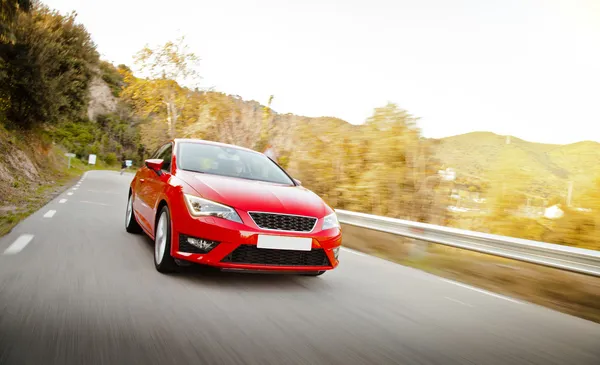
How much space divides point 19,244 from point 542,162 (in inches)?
296

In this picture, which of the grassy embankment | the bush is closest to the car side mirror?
the grassy embankment

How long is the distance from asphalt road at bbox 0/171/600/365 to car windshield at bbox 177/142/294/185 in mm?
1134

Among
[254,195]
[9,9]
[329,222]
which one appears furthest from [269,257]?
[9,9]

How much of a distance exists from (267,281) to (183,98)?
3113 centimetres

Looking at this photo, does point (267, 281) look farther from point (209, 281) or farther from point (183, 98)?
point (183, 98)

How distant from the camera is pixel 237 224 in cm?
428

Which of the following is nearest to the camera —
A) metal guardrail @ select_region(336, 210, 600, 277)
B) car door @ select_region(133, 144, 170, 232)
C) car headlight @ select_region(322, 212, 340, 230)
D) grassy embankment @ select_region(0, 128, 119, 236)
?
car headlight @ select_region(322, 212, 340, 230)

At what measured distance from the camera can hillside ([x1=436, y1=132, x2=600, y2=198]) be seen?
6680mm

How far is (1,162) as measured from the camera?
14695 millimetres

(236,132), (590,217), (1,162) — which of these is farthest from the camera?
(236,132)

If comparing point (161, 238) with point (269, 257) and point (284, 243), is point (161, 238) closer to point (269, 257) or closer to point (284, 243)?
point (269, 257)

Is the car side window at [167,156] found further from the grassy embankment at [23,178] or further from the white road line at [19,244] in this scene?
the grassy embankment at [23,178]

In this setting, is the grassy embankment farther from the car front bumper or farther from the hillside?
the hillside

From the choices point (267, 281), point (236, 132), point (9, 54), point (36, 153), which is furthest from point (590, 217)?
point (36, 153)
